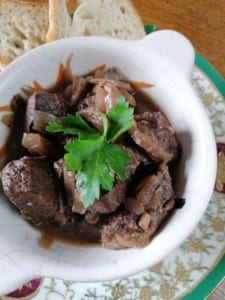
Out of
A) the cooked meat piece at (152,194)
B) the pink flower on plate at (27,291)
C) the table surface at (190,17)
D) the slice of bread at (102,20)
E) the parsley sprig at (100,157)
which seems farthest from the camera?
the table surface at (190,17)

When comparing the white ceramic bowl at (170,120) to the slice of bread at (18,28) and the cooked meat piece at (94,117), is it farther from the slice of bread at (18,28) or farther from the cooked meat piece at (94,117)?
the slice of bread at (18,28)

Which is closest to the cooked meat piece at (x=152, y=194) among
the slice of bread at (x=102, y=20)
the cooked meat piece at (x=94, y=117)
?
the cooked meat piece at (x=94, y=117)

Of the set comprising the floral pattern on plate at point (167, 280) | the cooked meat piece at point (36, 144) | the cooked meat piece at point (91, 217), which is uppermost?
the cooked meat piece at point (36, 144)

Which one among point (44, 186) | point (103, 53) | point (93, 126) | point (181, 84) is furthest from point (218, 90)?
point (44, 186)

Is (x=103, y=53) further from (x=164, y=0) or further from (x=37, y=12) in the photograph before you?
(x=164, y=0)

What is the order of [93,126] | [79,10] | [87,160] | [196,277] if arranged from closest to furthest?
1. [87,160]
2. [93,126]
3. [196,277]
4. [79,10]

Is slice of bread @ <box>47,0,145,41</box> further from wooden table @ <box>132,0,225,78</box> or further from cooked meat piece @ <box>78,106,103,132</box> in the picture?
cooked meat piece @ <box>78,106,103,132</box>
